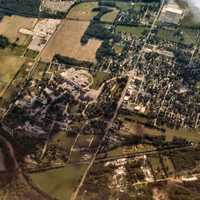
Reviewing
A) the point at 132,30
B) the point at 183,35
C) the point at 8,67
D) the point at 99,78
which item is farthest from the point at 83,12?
the point at 8,67

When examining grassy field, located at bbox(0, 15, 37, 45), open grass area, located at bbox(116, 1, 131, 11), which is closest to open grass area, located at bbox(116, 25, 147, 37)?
open grass area, located at bbox(116, 1, 131, 11)

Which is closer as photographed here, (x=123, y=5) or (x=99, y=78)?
(x=99, y=78)

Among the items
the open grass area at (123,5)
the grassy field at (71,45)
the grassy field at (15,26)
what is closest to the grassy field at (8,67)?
the grassy field at (71,45)

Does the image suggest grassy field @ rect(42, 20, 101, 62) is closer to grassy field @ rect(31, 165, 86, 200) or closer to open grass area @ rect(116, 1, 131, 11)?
open grass area @ rect(116, 1, 131, 11)

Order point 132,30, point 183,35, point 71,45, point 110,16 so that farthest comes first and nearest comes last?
point 110,16 < point 132,30 < point 183,35 < point 71,45

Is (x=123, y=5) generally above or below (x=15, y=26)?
above

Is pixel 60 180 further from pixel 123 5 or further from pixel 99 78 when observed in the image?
pixel 123 5

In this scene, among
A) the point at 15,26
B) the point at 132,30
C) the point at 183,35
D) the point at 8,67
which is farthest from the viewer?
the point at 15,26

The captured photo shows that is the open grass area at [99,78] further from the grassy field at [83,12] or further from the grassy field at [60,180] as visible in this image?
the grassy field at [60,180]
